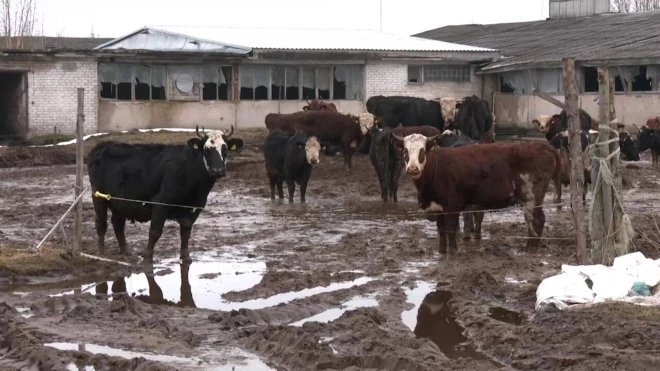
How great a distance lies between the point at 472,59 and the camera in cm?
3603

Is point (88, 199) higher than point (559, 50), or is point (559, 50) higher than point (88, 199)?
point (559, 50)

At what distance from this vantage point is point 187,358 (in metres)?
8.55

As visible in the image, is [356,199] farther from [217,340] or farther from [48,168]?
[217,340]

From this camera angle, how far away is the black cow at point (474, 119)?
2855 centimetres

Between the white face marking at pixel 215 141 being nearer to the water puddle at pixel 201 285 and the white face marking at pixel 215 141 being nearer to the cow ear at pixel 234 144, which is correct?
the cow ear at pixel 234 144

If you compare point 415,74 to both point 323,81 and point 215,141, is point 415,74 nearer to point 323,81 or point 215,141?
point 323,81

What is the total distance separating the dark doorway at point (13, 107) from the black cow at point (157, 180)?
59.4ft

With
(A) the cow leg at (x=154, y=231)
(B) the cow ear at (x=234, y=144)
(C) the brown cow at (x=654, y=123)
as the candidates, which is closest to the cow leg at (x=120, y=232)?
(A) the cow leg at (x=154, y=231)

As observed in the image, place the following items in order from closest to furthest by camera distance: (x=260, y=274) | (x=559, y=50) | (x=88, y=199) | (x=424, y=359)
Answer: (x=424, y=359)
(x=260, y=274)
(x=88, y=199)
(x=559, y=50)

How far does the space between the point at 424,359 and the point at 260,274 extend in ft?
15.3

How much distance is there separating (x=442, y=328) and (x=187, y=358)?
2540 millimetres

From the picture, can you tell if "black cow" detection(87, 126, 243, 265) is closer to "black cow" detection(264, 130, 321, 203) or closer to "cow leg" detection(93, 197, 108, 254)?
"cow leg" detection(93, 197, 108, 254)

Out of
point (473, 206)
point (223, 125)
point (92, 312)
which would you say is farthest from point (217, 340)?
point (223, 125)

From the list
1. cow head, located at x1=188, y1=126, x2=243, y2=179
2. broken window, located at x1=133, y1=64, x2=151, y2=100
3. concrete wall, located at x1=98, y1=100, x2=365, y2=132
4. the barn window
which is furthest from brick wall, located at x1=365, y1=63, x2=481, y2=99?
cow head, located at x1=188, y1=126, x2=243, y2=179
